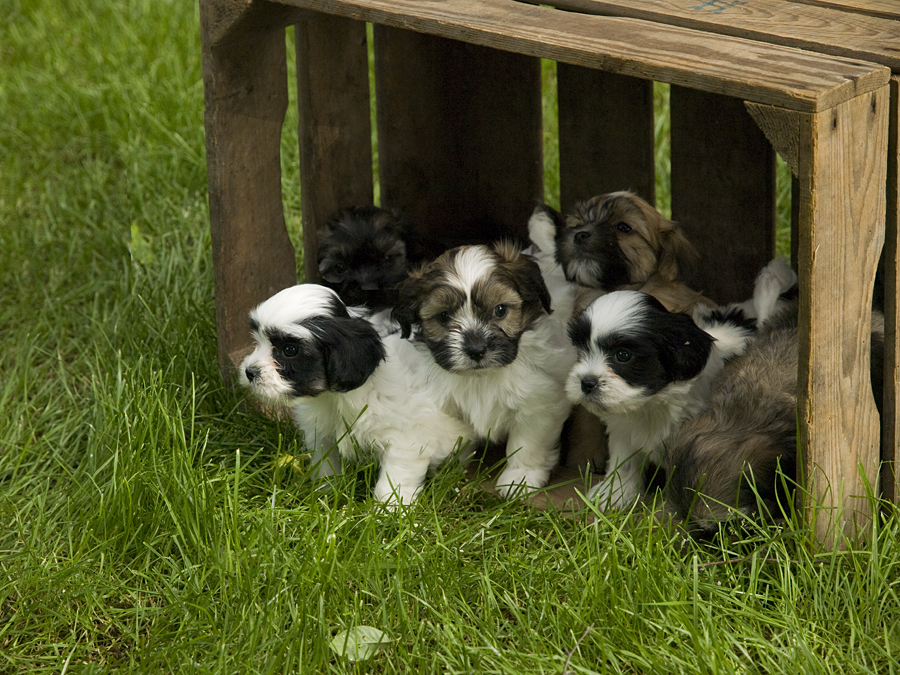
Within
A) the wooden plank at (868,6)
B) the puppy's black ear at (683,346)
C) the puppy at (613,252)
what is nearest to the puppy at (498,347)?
the puppy at (613,252)

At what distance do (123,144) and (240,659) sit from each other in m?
4.14

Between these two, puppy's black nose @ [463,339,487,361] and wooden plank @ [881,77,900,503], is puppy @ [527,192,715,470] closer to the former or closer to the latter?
puppy's black nose @ [463,339,487,361]

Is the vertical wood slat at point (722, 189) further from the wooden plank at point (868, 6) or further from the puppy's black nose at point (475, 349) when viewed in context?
the puppy's black nose at point (475, 349)

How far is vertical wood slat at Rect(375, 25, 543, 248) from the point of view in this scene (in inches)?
183

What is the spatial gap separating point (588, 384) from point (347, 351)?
2.60 ft

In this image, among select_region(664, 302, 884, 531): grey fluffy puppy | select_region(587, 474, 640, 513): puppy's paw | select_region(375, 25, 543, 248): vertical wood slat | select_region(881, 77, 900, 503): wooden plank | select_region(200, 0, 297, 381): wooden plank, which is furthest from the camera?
select_region(375, 25, 543, 248): vertical wood slat

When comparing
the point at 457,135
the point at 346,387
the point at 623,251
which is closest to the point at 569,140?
the point at 457,135

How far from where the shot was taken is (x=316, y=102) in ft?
14.0

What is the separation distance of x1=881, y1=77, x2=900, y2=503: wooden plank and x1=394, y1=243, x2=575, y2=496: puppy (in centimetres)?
111

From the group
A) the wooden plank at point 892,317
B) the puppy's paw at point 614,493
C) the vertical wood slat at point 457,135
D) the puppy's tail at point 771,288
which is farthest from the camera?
the vertical wood slat at point 457,135

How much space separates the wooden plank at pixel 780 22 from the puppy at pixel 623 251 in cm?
76

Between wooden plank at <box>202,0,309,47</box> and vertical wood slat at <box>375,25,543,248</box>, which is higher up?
wooden plank at <box>202,0,309,47</box>

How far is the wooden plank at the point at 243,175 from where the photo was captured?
13.0ft

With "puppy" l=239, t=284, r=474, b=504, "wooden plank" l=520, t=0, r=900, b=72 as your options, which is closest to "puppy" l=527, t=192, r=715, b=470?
"puppy" l=239, t=284, r=474, b=504
